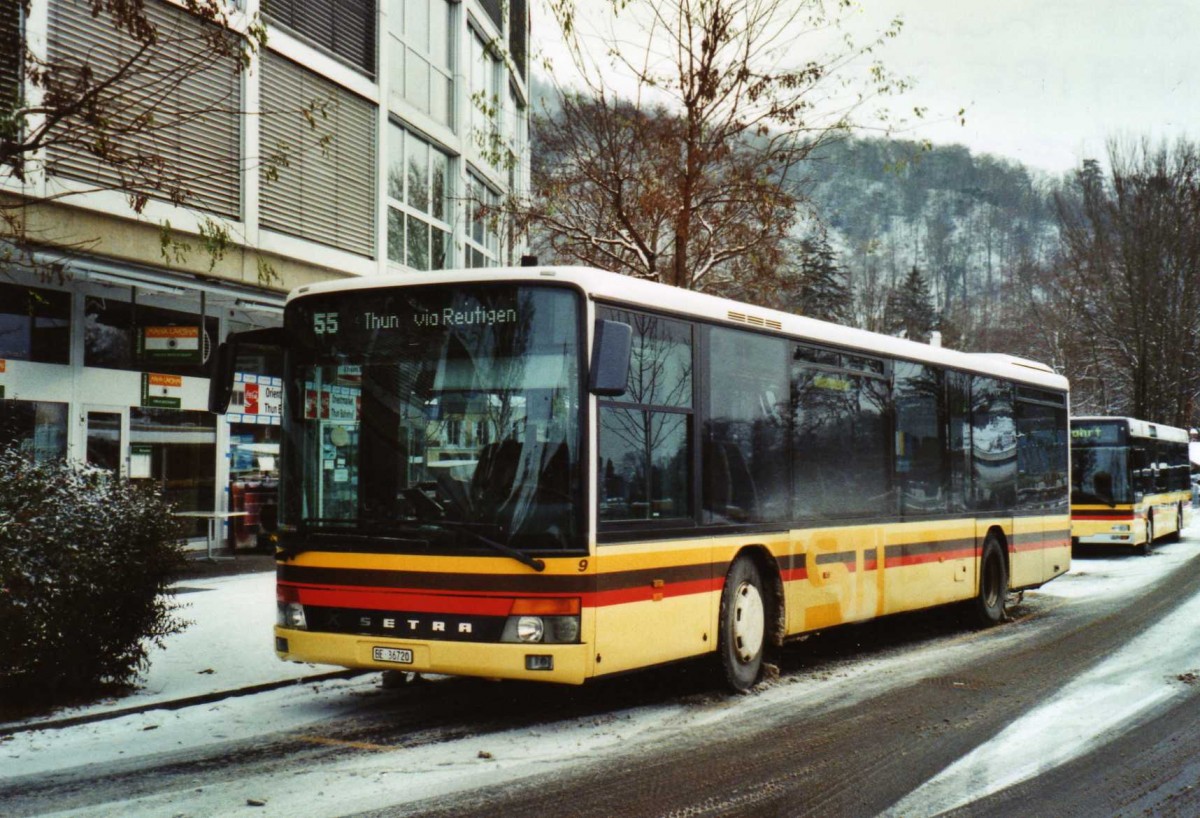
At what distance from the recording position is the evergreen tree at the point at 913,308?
89312mm

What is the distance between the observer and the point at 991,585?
14.1 meters

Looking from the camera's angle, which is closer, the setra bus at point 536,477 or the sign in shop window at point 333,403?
the setra bus at point 536,477

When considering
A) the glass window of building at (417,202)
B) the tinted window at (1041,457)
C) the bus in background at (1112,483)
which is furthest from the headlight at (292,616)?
the bus in background at (1112,483)

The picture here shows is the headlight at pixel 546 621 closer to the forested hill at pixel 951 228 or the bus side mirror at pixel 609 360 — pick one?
the bus side mirror at pixel 609 360

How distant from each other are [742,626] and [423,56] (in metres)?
17.6

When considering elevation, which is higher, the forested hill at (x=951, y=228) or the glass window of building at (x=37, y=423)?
the forested hill at (x=951, y=228)

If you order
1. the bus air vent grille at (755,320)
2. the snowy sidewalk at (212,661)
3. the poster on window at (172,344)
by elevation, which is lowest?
the snowy sidewalk at (212,661)

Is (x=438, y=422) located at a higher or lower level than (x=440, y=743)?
higher

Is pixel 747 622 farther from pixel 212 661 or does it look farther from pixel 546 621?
pixel 212 661

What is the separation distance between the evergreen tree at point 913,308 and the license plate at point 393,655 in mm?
82714

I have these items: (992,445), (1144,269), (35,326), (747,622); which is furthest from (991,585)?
(1144,269)

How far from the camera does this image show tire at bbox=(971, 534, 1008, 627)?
13.8 meters

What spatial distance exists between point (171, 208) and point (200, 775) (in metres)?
11.4

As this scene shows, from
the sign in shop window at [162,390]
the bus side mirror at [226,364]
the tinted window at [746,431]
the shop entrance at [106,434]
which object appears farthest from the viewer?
the sign in shop window at [162,390]
